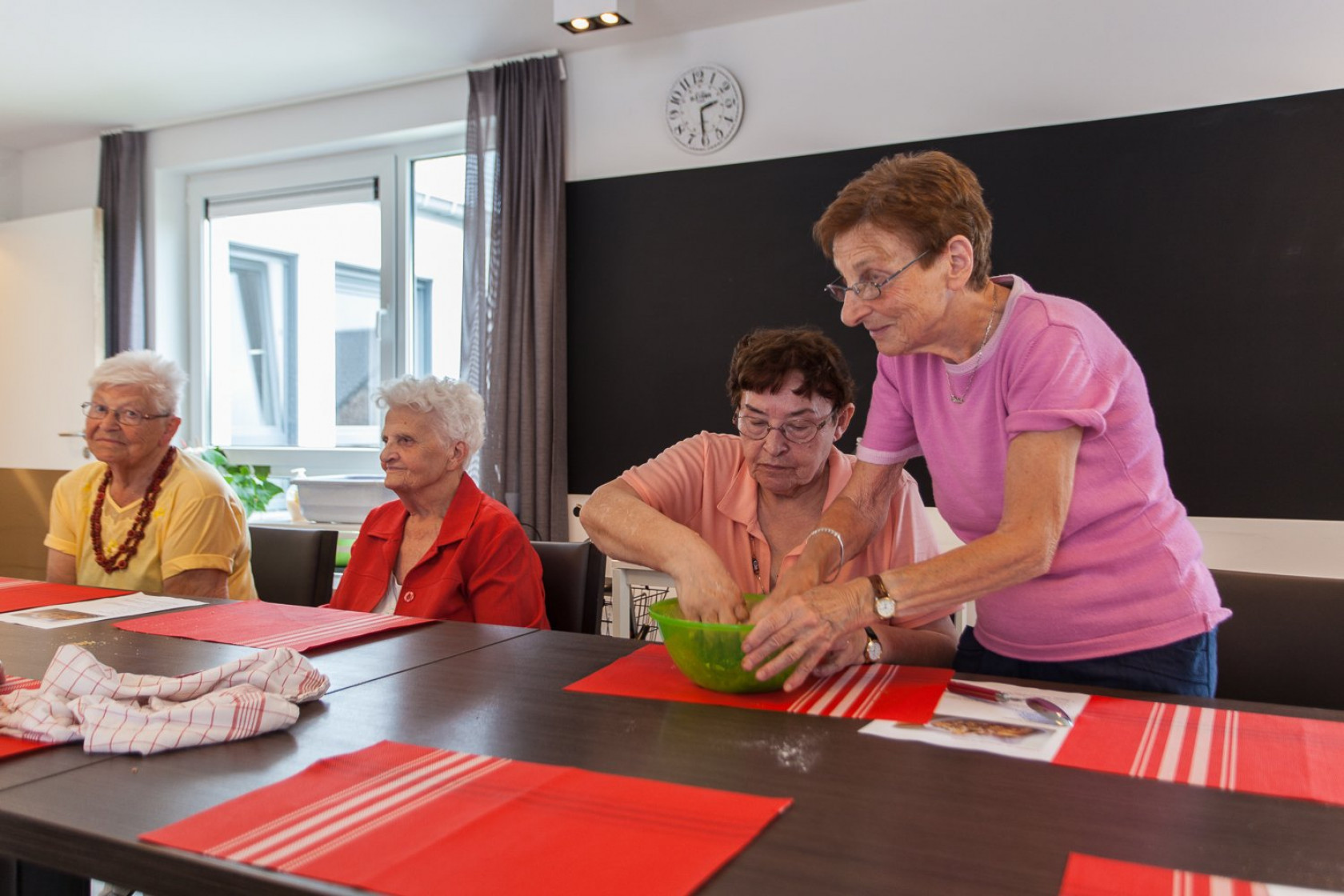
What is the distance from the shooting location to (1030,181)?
3342 mm

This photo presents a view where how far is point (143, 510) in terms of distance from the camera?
228 cm

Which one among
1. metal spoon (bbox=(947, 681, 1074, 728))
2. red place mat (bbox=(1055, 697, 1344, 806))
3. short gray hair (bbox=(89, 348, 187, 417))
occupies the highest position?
short gray hair (bbox=(89, 348, 187, 417))

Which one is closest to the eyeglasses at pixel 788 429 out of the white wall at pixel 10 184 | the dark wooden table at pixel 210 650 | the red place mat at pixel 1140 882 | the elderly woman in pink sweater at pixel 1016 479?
the elderly woman in pink sweater at pixel 1016 479

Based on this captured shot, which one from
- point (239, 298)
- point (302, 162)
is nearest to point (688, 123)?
point (302, 162)

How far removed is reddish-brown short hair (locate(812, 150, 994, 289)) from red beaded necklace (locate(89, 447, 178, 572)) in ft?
5.82

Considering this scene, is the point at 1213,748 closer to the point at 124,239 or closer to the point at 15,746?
the point at 15,746

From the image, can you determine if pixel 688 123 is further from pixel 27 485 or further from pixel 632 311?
pixel 27 485

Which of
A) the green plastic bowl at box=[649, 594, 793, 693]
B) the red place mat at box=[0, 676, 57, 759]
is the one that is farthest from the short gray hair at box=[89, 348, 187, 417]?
the green plastic bowl at box=[649, 594, 793, 693]

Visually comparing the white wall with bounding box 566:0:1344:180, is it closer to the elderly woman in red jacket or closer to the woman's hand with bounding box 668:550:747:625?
the elderly woman in red jacket

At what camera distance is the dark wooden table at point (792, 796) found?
72cm

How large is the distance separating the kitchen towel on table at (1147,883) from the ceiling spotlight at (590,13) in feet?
10.9

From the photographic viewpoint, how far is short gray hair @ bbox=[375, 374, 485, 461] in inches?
90.0

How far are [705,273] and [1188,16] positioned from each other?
6.01 ft

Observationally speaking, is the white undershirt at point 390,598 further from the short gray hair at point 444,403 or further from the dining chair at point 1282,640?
the dining chair at point 1282,640
